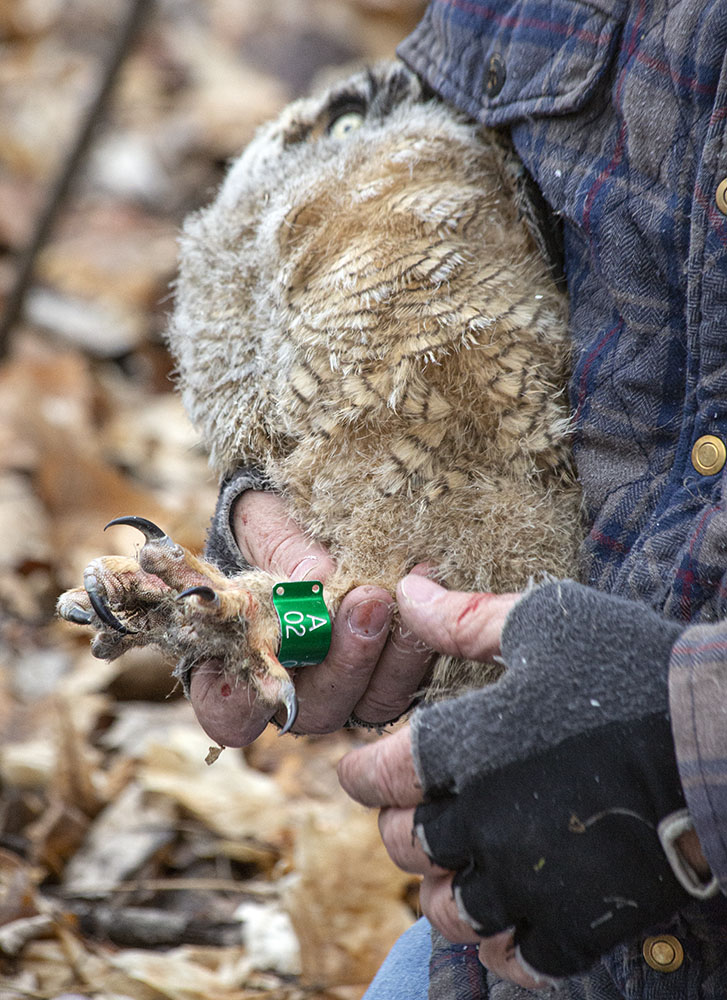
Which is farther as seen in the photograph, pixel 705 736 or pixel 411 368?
pixel 411 368

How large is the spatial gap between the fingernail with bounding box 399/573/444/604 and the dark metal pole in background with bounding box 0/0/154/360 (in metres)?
3.62

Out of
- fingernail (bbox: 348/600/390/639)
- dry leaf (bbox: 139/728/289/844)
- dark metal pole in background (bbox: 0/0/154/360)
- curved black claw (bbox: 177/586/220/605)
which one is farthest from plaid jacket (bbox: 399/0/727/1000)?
dark metal pole in background (bbox: 0/0/154/360)

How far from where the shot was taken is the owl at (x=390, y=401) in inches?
60.4

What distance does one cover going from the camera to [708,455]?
1278 mm

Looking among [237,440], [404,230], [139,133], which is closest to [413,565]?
[237,440]

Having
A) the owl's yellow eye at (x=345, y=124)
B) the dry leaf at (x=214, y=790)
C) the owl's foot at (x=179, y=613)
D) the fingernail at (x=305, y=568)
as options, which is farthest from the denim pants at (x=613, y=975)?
the owl's yellow eye at (x=345, y=124)

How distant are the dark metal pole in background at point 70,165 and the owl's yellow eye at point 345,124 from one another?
2.74m

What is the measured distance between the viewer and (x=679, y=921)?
49.9 inches

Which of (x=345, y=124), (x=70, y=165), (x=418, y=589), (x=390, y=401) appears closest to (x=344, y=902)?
(x=418, y=589)

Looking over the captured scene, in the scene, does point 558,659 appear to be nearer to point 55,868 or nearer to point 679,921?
point 679,921

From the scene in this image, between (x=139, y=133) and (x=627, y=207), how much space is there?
701 centimetres

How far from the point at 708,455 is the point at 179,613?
779mm

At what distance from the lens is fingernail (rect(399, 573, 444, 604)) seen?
1.45 m

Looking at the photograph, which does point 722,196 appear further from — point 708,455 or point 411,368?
point 411,368
